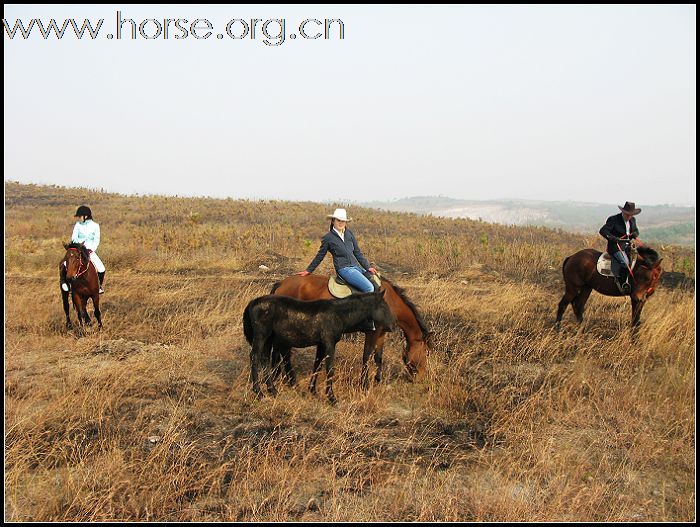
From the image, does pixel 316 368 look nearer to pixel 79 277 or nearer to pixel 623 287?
pixel 79 277

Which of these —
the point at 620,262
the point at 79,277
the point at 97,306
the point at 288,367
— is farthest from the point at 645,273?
the point at 79,277

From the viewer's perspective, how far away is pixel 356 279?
22.3 feet

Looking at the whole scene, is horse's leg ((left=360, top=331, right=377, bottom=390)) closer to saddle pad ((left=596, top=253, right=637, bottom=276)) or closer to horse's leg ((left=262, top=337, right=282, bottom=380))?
horse's leg ((left=262, top=337, right=282, bottom=380))

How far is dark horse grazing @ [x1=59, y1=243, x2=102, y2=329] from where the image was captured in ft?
28.5

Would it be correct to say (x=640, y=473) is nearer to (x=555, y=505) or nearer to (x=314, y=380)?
(x=555, y=505)

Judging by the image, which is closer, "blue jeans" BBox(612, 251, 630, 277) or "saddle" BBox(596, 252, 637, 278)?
"blue jeans" BBox(612, 251, 630, 277)

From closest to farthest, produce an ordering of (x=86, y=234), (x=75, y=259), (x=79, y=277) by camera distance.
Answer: (x=75, y=259) → (x=79, y=277) → (x=86, y=234)

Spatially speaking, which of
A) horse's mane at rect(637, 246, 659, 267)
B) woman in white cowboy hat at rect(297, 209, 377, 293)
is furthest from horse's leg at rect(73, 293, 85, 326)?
horse's mane at rect(637, 246, 659, 267)

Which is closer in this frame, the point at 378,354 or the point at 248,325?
the point at 248,325

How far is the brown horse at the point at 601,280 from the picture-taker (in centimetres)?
866

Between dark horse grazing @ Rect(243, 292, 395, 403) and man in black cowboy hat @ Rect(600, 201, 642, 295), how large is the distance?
542 centimetres

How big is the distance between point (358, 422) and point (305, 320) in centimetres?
137

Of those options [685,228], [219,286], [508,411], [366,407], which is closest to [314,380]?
[366,407]

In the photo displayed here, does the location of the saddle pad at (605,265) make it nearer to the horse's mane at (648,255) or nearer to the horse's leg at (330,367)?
the horse's mane at (648,255)
